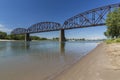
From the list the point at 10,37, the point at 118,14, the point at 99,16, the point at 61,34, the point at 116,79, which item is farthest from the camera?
the point at 10,37

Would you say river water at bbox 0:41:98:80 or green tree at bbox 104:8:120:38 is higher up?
green tree at bbox 104:8:120:38

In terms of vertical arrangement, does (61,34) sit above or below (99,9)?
below

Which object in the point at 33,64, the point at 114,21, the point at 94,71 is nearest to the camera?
the point at 94,71

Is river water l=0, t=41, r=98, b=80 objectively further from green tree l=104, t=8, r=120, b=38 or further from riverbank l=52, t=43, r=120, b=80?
green tree l=104, t=8, r=120, b=38

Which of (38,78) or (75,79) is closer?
(75,79)

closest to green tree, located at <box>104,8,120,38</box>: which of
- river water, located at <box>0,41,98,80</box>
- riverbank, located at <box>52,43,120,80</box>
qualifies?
river water, located at <box>0,41,98,80</box>

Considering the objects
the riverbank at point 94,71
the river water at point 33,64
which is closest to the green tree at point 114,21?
the river water at point 33,64

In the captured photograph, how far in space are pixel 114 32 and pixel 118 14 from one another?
9.15 m

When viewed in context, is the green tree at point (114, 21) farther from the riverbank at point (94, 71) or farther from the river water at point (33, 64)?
the riverbank at point (94, 71)

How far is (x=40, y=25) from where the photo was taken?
178 m

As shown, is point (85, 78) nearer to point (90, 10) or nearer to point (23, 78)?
point (23, 78)

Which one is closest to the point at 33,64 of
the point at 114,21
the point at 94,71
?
the point at 94,71

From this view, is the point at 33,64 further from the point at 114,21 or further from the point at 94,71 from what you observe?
the point at 114,21

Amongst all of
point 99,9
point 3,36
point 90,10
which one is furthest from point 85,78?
point 3,36
